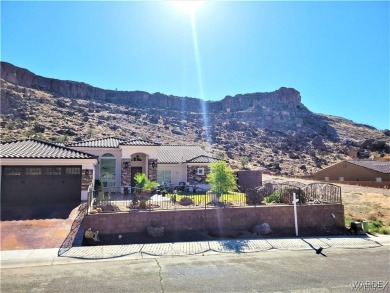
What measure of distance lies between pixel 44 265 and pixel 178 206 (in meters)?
7.89

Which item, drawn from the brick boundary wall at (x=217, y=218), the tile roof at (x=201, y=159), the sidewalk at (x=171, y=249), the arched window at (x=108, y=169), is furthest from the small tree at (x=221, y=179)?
the arched window at (x=108, y=169)

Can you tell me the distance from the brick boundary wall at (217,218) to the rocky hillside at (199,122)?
34442 mm

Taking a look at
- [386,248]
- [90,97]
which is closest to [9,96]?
[90,97]

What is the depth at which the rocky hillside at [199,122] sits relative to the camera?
55938 millimetres

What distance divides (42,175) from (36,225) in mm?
5040

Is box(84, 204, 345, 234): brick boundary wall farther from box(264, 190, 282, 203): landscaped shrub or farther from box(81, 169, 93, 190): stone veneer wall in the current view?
box(81, 169, 93, 190): stone veneer wall

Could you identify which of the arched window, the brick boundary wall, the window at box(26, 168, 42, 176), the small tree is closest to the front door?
the arched window

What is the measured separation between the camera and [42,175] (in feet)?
61.1

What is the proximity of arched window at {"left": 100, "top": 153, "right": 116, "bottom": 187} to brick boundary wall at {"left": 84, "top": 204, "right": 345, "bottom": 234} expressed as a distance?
1249 cm

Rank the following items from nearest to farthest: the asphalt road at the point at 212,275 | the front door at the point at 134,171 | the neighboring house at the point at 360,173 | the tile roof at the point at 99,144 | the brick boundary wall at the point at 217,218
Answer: the asphalt road at the point at 212,275 < the brick boundary wall at the point at 217,218 < the tile roof at the point at 99,144 < the front door at the point at 134,171 < the neighboring house at the point at 360,173

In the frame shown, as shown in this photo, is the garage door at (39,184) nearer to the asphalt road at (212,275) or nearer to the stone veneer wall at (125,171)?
the stone veneer wall at (125,171)

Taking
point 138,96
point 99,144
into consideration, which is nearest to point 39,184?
point 99,144

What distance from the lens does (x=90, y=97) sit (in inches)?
3221

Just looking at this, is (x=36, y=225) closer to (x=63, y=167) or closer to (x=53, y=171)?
(x=53, y=171)
